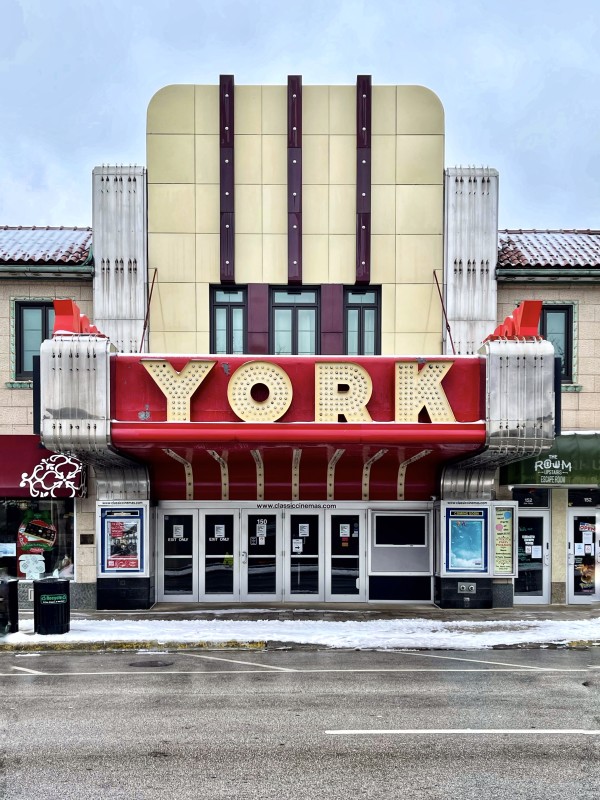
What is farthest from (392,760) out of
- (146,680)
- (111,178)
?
(111,178)

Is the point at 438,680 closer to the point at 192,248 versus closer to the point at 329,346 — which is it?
the point at 329,346

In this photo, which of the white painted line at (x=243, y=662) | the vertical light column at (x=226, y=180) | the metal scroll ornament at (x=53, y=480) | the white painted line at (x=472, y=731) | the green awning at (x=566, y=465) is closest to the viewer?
the white painted line at (x=472, y=731)

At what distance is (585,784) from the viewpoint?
8539mm

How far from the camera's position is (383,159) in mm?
19422

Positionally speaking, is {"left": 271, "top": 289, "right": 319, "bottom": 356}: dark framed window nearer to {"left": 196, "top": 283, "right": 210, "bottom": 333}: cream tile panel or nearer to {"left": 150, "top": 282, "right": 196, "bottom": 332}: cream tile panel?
{"left": 196, "top": 283, "right": 210, "bottom": 333}: cream tile panel

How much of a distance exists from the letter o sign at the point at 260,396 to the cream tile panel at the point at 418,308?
4388mm

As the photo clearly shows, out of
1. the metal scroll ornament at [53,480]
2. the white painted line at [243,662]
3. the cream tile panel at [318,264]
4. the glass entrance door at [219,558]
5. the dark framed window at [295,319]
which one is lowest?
the white painted line at [243,662]

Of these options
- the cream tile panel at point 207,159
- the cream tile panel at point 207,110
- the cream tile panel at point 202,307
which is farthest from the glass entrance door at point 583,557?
the cream tile panel at point 207,110

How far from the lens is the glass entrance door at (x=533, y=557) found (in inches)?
802

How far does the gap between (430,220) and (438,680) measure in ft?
35.8

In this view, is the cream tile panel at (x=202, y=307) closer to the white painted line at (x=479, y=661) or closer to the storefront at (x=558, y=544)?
the storefront at (x=558, y=544)

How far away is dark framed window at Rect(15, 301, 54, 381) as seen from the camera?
64.8ft

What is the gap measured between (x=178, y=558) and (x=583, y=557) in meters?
10.3

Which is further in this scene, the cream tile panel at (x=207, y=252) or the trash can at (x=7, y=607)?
the cream tile panel at (x=207, y=252)
